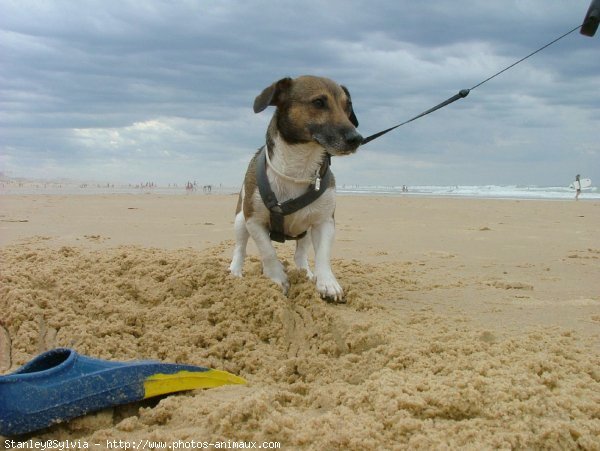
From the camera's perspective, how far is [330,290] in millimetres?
4293

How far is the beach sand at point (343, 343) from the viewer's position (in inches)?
84.5

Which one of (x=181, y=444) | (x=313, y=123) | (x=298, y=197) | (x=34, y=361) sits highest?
(x=313, y=123)

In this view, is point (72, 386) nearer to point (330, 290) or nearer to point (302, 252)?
point (330, 290)

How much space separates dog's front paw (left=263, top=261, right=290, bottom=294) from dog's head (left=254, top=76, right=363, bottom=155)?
1024mm

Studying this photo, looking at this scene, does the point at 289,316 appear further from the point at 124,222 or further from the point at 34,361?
the point at 124,222

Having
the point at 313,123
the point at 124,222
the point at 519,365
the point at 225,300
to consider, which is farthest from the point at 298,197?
the point at 124,222

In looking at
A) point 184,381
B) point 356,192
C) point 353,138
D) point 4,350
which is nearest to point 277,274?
point 353,138

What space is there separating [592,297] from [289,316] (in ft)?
8.17

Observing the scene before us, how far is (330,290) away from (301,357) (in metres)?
1.22

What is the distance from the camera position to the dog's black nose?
439cm

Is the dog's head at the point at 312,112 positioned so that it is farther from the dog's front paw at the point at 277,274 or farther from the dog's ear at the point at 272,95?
the dog's front paw at the point at 277,274

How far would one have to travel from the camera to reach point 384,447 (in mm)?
2033

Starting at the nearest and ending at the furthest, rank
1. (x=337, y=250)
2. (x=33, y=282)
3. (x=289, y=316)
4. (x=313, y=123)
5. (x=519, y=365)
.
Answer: (x=519, y=365) → (x=289, y=316) → (x=33, y=282) → (x=313, y=123) → (x=337, y=250)

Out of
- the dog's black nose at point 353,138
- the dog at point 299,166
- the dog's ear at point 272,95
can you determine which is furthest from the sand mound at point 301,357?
the dog's ear at point 272,95
